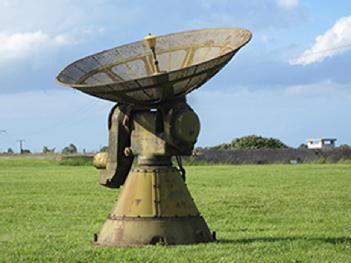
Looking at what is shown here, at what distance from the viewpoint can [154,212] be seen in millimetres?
9664

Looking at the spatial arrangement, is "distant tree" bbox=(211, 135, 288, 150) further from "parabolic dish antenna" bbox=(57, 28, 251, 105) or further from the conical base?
the conical base

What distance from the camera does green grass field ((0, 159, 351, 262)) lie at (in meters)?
9.41

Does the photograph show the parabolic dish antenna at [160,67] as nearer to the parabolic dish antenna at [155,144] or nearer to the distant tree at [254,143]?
the parabolic dish antenna at [155,144]

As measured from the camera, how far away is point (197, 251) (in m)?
9.41

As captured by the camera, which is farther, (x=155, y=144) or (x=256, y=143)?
(x=256, y=143)

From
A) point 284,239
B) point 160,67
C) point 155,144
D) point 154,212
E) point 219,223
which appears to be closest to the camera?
point 154,212

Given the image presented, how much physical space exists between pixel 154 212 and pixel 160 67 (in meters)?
2.03

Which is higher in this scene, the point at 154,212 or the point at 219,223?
the point at 154,212

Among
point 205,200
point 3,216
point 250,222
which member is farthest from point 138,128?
point 205,200

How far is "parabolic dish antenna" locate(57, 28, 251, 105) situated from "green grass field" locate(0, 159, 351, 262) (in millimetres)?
1776

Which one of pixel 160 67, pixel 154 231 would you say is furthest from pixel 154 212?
pixel 160 67

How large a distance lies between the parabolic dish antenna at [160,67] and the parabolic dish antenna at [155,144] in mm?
13

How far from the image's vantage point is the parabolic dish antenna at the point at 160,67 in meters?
9.25

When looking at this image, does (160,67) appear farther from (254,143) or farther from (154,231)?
(254,143)
